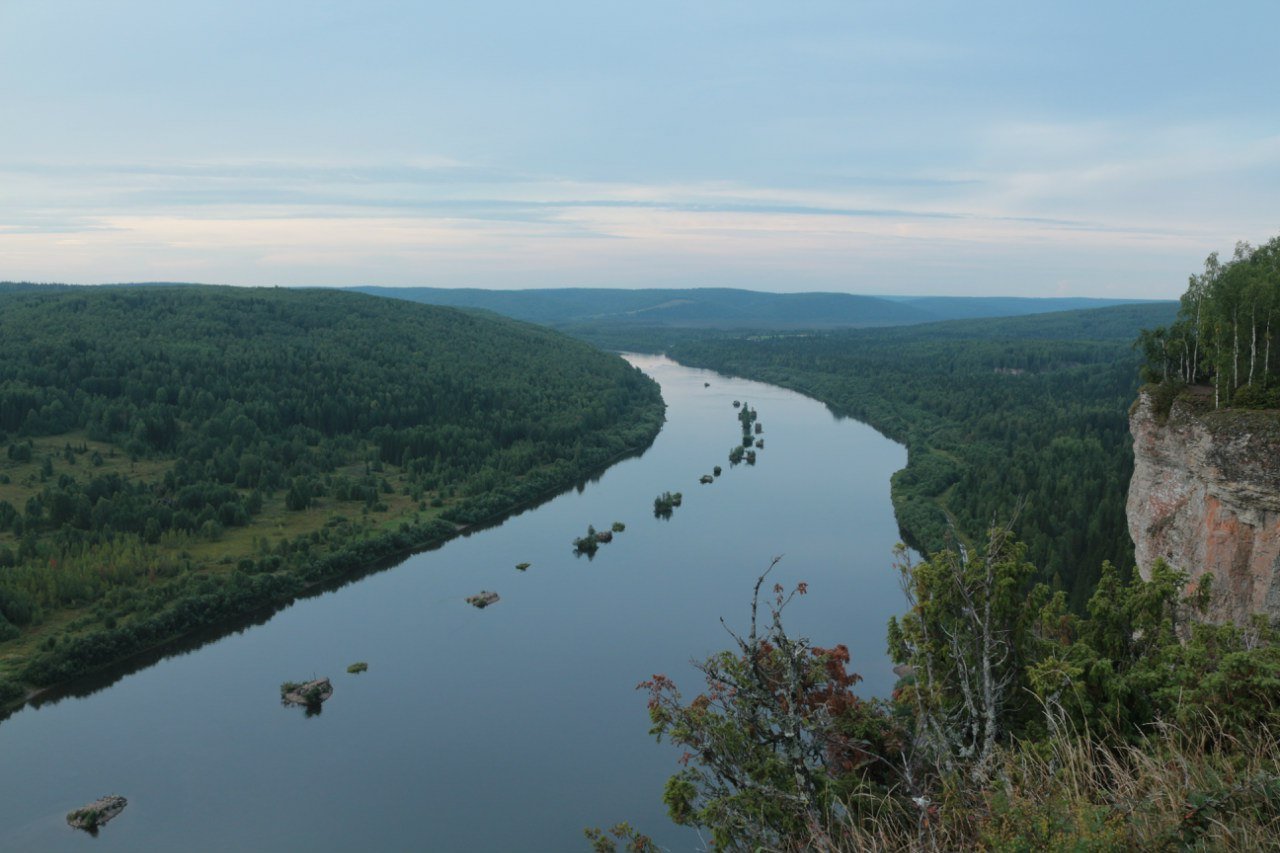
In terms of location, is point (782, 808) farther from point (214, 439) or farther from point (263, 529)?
point (214, 439)

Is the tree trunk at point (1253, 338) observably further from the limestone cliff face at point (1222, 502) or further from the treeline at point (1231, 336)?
the limestone cliff face at point (1222, 502)

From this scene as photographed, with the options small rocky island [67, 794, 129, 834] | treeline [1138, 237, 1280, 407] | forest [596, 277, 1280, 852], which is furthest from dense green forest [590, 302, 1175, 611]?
small rocky island [67, 794, 129, 834]

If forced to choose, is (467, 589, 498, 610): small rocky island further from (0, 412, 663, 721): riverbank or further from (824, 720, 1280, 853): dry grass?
(824, 720, 1280, 853): dry grass

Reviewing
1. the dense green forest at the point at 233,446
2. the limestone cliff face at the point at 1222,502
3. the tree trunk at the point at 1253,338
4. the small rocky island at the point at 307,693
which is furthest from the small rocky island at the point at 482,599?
the tree trunk at the point at 1253,338

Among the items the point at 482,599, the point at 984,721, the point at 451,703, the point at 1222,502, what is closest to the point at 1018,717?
the point at 984,721

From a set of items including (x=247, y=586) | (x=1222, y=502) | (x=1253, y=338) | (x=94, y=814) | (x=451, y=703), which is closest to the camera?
(x=1222, y=502)

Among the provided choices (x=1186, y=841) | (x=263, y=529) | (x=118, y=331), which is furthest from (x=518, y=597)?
(x=118, y=331)

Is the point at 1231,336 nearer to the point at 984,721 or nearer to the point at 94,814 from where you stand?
the point at 984,721

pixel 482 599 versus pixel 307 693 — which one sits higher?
pixel 482 599

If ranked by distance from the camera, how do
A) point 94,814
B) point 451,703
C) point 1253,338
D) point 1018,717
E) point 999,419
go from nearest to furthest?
1. point 1018,717
2. point 1253,338
3. point 94,814
4. point 451,703
5. point 999,419
